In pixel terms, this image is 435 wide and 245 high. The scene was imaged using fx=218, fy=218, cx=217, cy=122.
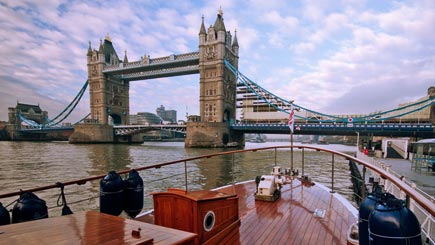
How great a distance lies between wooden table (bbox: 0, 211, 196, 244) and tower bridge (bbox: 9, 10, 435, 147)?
35.4 meters

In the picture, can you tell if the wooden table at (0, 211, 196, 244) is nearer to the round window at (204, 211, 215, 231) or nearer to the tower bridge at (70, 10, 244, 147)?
the round window at (204, 211, 215, 231)

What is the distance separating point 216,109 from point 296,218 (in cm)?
4976

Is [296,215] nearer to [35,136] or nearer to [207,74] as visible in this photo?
[207,74]

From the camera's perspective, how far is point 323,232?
12.4 ft

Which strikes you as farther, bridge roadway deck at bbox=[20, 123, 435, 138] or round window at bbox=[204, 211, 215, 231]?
bridge roadway deck at bbox=[20, 123, 435, 138]

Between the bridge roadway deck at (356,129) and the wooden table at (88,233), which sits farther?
the bridge roadway deck at (356,129)

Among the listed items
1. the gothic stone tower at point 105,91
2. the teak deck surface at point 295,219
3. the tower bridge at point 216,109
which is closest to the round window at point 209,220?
the teak deck surface at point 295,219

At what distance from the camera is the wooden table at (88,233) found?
5.79ft

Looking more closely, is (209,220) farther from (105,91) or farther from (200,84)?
(105,91)

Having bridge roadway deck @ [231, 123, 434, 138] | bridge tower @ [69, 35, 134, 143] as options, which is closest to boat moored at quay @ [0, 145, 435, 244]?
Answer: bridge roadway deck @ [231, 123, 434, 138]

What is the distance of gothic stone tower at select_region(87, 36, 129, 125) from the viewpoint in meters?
71.1

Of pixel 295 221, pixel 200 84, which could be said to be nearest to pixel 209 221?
pixel 295 221

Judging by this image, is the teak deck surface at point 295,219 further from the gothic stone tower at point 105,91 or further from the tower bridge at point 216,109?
the gothic stone tower at point 105,91

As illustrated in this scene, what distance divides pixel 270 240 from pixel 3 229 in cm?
332
